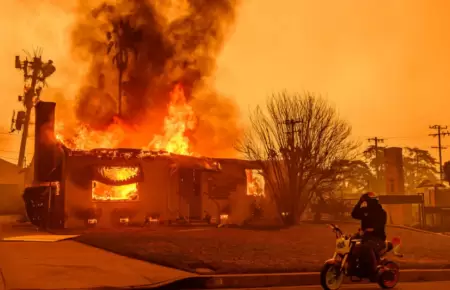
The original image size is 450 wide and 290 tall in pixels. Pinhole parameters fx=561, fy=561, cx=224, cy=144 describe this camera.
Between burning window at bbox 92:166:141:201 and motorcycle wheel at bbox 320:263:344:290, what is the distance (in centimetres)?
1781

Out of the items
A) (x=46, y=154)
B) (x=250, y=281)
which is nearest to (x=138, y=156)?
(x=46, y=154)

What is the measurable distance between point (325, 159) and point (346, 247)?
18.4 meters

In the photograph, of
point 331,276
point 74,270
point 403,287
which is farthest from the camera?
point 74,270

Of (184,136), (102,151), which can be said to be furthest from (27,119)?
(102,151)

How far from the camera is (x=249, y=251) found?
47.8 feet

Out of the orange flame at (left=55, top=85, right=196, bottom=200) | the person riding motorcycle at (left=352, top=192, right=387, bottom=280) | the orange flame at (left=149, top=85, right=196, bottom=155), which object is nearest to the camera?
the person riding motorcycle at (left=352, top=192, right=387, bottom=280)

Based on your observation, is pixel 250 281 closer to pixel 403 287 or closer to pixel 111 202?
pixel 403 287

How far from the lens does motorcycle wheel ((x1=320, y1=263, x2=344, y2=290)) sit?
30.7ft

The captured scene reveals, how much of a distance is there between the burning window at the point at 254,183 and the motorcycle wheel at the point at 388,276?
2099cm

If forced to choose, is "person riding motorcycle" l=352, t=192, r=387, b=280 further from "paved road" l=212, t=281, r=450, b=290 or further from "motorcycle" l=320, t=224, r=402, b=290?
"paved road" l=212, t=281, r=450, b=290

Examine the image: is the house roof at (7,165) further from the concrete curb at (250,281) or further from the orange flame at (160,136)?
the concrete curb at (250,281)

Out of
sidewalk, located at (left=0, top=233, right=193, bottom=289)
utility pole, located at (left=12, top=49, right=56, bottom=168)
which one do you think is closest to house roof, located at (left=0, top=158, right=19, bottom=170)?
utility pole, located at (left=12, top=49, right=56, bottom=168)

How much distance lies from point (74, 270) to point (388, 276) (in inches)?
233

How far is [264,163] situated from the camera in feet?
93.0
